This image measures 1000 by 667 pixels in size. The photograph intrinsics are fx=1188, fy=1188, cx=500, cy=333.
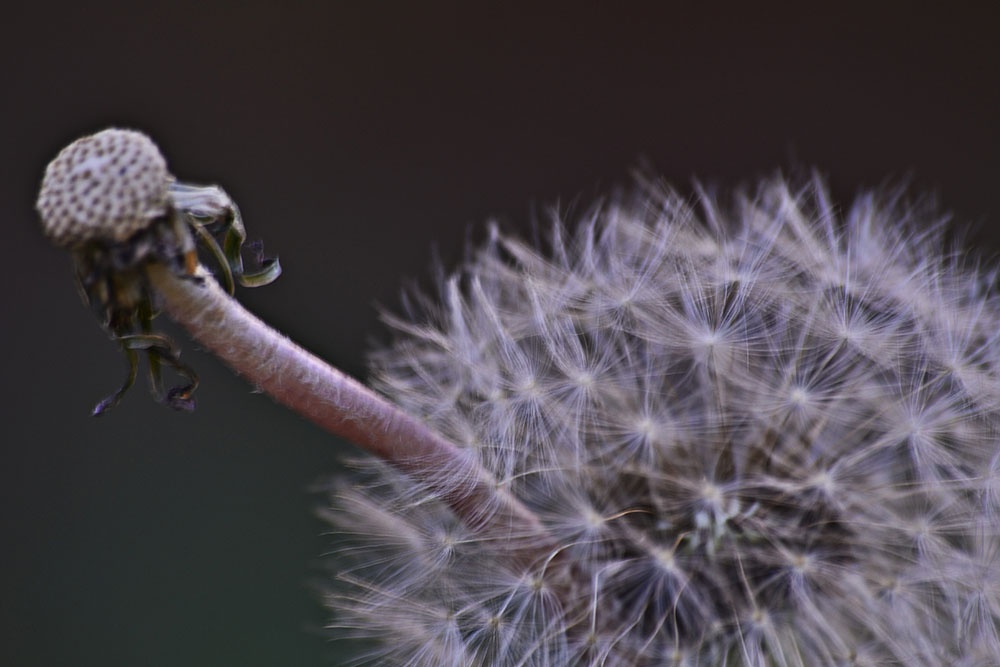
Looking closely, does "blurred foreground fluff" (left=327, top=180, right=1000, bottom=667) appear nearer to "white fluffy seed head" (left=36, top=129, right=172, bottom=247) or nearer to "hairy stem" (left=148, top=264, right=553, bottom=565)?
"hairy stem" (left=148, top=264, right=553, bottom=565)

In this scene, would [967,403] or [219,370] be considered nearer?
[967,403]

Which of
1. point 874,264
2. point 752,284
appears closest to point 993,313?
point 874,264

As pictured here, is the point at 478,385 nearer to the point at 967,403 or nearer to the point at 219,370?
the point at 967,403

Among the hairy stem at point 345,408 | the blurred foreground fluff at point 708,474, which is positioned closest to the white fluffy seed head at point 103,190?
the hairy stem at point 345,408

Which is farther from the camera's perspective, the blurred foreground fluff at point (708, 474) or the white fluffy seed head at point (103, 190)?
the blurred foreground fluff at point (708, 474)

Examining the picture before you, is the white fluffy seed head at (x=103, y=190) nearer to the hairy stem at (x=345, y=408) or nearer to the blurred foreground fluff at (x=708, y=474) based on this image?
the hairy stem at (x=345, y=408)

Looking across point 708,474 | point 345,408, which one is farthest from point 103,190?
point 708,474

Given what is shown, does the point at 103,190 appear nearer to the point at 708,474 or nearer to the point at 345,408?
the point at 345,408
